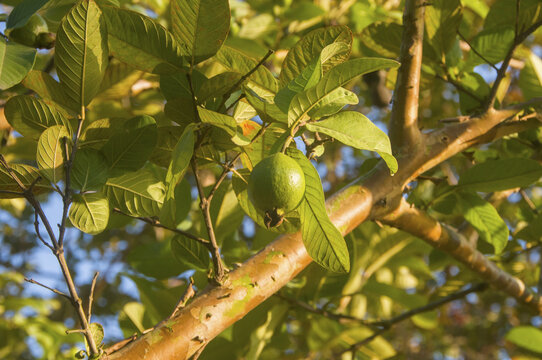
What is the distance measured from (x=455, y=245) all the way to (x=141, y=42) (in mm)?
759

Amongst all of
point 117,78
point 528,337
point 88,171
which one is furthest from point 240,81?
point 528,337

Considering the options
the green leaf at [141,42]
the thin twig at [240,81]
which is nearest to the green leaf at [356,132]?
the thin twig at [240,81]

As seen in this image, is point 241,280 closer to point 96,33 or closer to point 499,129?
point 96,33

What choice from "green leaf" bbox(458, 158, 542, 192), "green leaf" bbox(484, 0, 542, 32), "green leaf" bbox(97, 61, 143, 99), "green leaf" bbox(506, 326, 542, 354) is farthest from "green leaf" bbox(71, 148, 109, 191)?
"green leaf" bbox(506, 326, 542, 354)

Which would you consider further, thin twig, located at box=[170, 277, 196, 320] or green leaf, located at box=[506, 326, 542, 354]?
green leaf, located at box=[506, 326, 542, 354]

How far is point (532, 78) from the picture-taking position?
114cm

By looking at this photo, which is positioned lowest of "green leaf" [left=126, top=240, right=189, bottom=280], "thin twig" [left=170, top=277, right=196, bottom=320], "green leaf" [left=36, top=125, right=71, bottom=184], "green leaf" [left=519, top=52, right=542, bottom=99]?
"green leaf" [left=126, top=240, right=189, bottom=280]

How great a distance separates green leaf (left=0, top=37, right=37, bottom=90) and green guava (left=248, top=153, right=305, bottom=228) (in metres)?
0.30

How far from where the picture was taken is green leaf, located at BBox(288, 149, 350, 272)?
52 cm

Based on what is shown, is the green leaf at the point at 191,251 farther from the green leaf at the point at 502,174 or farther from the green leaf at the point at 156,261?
the green leaf at the point at 502,174

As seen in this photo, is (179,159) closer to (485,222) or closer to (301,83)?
(301,83)

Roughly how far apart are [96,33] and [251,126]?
0.22 m

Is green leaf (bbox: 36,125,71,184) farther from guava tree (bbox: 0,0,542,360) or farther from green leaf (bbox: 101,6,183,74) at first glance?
green leaf (bbox: 101,6,183,74)

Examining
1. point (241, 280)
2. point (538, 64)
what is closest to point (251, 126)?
point (241, 280)
